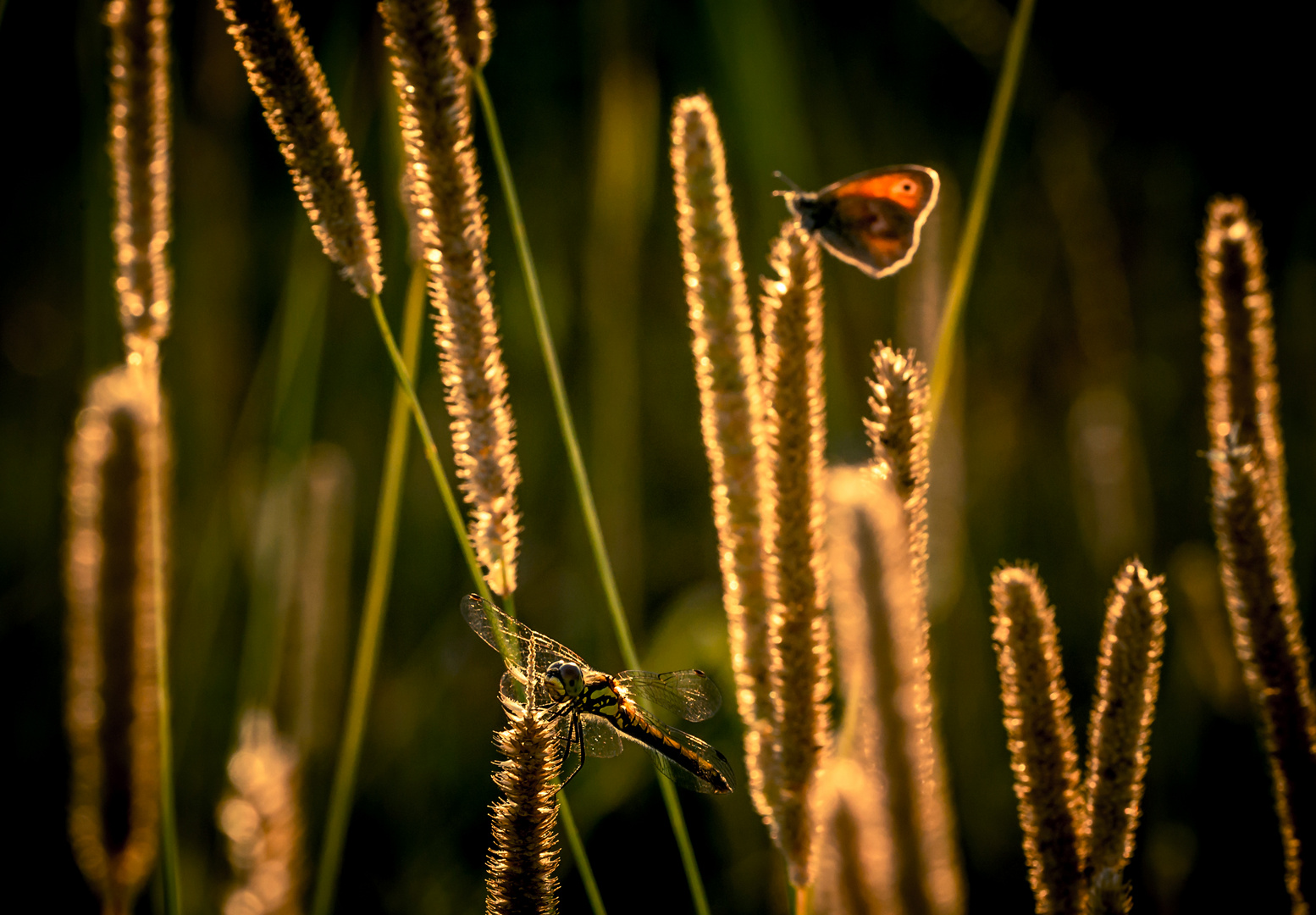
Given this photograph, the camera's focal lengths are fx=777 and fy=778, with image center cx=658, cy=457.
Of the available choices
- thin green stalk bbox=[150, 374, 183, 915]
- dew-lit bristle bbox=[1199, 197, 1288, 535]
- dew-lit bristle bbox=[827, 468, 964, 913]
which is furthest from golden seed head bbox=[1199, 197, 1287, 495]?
thin green stalk bbox=[150, 374, 183, 915]

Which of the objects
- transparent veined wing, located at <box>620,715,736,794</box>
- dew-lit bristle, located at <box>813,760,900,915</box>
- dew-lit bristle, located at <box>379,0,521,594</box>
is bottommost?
dew-lit bristle, located at <box>813,760,900,915</box>

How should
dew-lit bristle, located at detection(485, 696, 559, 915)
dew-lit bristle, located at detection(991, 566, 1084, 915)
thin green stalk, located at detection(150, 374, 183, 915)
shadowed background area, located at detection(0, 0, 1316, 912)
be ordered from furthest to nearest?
shadowed background area, located at detection(0, 0, 1316, 912)
thin green stalk, located at detection(150, 374, 183, 915)
dew-lit bristle, located at detection(991, 566, 1084, 915)
dew-lit bristle, located at detection(485, 696, 559, 915)

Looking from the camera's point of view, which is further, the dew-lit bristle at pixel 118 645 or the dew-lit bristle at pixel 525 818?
the dew-lit bristle at pixel 118 645

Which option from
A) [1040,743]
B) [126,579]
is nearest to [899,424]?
[1040,743]

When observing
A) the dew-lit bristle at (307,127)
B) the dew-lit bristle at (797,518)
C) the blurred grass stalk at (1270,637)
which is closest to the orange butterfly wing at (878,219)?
the dew-lit bristle at (797,518)

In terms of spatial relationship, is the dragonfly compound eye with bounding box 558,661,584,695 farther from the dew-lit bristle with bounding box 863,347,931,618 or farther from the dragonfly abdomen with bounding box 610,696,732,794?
the dew-lit bristle with bounding box 863,347,931,618

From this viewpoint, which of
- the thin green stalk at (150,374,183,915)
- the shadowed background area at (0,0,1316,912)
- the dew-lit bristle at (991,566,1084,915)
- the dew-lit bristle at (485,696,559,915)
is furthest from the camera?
the shadowed background area at (0,0,1316,912)

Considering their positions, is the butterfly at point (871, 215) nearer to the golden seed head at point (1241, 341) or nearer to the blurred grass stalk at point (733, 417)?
the blurred grass stalk at point (733, 417)

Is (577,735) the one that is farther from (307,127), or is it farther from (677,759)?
(307,127)
